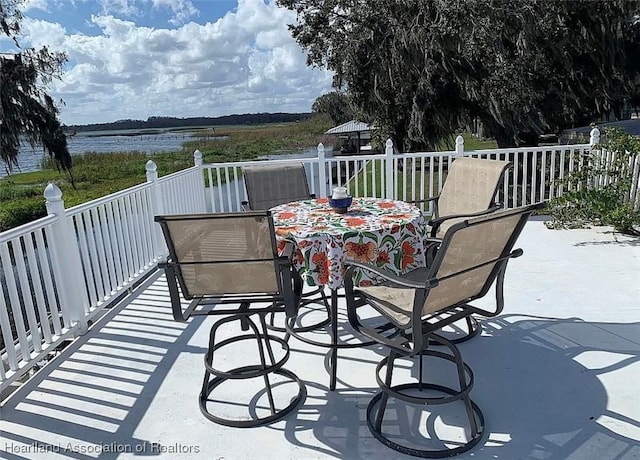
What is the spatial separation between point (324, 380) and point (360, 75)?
299 inches

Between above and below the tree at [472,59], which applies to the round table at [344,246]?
below

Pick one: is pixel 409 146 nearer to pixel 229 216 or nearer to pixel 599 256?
pixel 599 256

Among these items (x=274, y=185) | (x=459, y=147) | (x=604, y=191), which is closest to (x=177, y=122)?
(x=459, y=147)

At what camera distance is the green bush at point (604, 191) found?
16.1 ft

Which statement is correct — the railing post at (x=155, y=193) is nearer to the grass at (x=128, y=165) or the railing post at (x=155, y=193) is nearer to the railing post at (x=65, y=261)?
the railing post at (x=65, y=261)

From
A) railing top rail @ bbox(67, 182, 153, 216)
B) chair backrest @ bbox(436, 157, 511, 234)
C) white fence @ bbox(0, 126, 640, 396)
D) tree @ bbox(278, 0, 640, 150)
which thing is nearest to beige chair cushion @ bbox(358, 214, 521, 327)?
chair backrest @ bbox(436, 157, 511, 234)

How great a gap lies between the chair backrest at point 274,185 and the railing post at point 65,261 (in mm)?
1382

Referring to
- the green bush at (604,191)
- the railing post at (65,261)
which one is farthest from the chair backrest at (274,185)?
the green bush at (604,191)

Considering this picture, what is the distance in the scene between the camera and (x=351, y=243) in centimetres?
236

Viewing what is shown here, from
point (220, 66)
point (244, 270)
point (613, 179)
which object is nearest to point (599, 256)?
point (613, 179)

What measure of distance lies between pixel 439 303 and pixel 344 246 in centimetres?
63

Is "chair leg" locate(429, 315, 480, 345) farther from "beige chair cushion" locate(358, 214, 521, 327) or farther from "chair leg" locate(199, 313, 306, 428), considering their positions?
"chair leg" locate(199, 313, 306, 428)

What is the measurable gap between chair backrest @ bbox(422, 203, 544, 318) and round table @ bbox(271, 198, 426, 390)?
540mm

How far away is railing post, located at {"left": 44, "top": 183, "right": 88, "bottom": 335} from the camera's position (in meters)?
2.91
